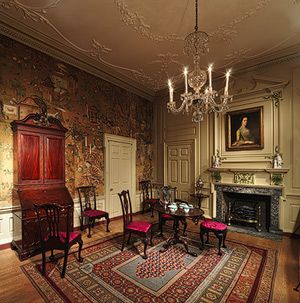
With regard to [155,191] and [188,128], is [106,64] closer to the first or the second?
[188,128]

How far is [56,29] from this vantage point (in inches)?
141

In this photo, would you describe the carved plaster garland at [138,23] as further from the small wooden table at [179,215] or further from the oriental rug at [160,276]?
the oriental rug at [160,276]

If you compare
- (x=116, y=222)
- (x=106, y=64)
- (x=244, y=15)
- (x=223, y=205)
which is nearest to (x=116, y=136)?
(x=106, y=64)

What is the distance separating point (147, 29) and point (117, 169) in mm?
3633

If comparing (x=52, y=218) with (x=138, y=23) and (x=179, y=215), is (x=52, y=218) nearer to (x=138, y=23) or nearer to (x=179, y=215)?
(x=179, y=215)

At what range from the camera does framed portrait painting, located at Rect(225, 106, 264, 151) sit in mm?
4730

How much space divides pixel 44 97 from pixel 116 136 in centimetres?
211

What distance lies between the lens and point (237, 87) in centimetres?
512

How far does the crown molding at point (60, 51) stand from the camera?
11.5 feet

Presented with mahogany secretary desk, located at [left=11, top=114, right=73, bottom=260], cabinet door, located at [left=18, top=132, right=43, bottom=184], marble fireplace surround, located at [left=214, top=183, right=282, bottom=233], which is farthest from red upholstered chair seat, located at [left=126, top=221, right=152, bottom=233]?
marble fireplace surround, located at [left=214, top=183, right=282, bottom=233]

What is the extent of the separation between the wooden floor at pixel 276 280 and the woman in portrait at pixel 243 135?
2296 mm

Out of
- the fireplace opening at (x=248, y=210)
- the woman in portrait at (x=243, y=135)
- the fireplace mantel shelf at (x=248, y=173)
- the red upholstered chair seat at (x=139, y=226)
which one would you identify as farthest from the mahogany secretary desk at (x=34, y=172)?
the woman in portrait at (x=243, y=135)

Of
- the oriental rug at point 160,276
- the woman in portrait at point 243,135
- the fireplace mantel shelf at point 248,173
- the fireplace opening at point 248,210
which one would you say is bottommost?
the oriental rug at point 160,276

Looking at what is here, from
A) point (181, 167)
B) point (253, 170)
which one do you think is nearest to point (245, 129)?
point (253, 170)
